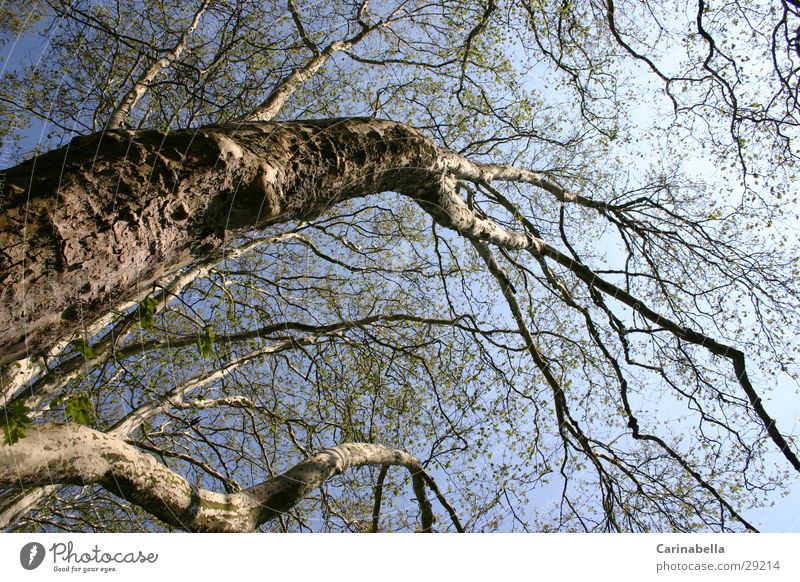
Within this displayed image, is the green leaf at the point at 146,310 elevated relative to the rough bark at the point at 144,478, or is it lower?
elevated

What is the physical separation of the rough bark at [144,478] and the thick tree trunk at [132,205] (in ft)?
1.63

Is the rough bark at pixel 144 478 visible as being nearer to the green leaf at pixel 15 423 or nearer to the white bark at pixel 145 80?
the green leaf at pixel 15 423

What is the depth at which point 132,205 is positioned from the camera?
3.71 ft

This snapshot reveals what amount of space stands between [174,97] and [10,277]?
3.45m

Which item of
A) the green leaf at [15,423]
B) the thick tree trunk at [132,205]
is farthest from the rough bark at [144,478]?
the thick tree trunk at [132,205]

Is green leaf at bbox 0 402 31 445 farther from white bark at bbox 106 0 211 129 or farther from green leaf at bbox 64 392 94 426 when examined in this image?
white bark at bbox 106 0 211 129

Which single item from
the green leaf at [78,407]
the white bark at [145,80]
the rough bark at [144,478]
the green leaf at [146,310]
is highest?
the white bark at [145,80]

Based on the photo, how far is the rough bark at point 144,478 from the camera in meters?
1.50

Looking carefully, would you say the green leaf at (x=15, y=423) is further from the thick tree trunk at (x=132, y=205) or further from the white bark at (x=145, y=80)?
the white bark at (x=145, y=80)

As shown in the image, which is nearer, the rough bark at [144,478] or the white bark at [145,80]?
the rough bark at [144,478]

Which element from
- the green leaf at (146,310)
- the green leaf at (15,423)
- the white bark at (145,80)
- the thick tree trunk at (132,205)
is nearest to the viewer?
the thick tree trunk at (132,205)

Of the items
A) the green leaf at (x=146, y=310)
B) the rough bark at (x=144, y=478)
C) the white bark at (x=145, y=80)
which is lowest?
the rough bark at (x=144, y=478)

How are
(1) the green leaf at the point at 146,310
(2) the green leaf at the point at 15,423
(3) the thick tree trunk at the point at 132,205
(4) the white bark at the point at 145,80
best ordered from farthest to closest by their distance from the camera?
1. (4) the white bark at the point at 145,80
2. (1) the green leaf at the point at 146,310
3. (2) the green leaf at the point at 15,423
4. (3) the thick tree trunk at the point at 132,205

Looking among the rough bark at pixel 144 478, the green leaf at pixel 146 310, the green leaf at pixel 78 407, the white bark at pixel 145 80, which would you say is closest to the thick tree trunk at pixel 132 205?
the green leaf at pixel 146 310
